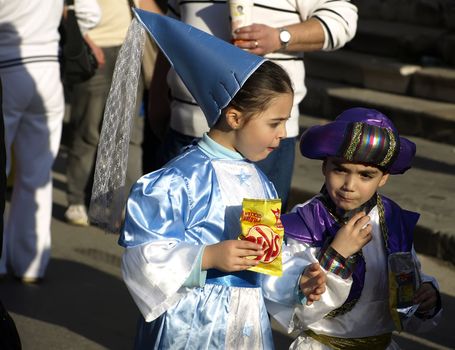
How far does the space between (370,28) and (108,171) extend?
7586mm

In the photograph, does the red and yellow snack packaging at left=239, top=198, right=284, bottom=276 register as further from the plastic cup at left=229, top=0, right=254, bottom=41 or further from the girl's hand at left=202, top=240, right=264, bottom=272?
the plastic cup at left=229, top=0, right=254, bottom=41

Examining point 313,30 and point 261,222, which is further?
point 313,30

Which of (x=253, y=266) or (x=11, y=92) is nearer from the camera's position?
(x=253, y=266)

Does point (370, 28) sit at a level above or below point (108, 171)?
below

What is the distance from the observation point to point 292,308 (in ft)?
12.2

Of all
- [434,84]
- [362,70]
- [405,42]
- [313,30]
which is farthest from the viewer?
[405,42]

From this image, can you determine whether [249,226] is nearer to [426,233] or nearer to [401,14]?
[426,233]

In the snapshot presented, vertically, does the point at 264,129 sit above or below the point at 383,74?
above

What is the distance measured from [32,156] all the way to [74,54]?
2.81 feet

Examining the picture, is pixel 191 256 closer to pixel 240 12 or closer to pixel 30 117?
pixel 240 12

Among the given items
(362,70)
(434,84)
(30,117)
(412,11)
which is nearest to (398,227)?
(30,117)

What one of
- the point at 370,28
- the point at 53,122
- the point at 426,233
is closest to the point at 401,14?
the point at 370,28

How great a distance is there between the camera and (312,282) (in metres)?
3.52

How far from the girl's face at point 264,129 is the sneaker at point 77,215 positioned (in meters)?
4.37
